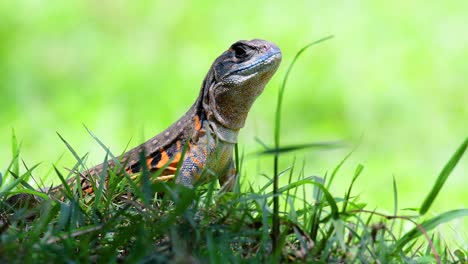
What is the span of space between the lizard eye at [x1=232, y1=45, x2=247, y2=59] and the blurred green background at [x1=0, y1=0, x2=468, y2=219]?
6.02 feet

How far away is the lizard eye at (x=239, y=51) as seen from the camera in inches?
222

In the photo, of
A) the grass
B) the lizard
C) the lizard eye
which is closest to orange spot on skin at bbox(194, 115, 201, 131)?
the lizard

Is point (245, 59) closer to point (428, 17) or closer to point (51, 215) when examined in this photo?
point (51, 215)

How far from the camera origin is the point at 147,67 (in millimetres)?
9164

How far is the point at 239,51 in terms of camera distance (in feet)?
18.6

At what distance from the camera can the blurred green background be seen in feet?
25.6

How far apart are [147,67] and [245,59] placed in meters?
3.66

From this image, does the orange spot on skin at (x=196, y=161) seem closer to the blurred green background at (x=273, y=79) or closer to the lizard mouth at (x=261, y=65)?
the lizard mouth at (x=261, y=65)

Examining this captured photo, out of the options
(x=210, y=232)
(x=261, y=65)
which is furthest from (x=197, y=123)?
(x=210, y=232)

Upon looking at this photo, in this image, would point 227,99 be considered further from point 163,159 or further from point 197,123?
point 163,159

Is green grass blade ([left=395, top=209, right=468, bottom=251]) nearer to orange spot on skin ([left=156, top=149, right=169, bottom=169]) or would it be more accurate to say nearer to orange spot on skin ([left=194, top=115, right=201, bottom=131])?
orange spot on skin ([left=156, top=149, right=169, bottom=169])

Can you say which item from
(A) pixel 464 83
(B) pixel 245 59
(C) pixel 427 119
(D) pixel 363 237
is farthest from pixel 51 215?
(A) pixel 464 83

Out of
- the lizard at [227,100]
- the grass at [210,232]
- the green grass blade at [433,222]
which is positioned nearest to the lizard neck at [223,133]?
the lizard at [227,100]

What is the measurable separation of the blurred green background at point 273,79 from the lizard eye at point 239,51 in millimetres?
1835
